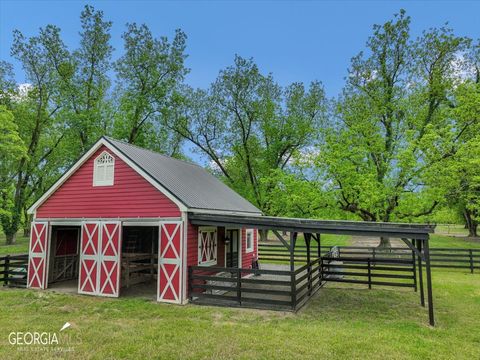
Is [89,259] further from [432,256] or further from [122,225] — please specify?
[432,256]

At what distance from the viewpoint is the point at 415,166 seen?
17938 mm

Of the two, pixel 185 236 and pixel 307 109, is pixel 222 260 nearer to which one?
pixel 185 236

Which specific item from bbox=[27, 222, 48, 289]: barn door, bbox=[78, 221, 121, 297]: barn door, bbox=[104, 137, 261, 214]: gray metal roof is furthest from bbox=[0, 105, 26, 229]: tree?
bbox=[78, 221, 121, 297]: barn door

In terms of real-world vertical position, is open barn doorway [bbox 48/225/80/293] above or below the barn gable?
below

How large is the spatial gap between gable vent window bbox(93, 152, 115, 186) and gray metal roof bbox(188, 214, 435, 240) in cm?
366

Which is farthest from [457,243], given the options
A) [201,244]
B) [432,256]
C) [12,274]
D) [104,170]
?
[12,274]

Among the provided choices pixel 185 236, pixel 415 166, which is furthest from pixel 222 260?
pixel 415 166

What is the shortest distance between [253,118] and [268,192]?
23.1 ft

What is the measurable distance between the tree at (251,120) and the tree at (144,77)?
2.13 m

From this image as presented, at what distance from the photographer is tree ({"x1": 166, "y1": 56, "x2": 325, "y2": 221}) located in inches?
1097

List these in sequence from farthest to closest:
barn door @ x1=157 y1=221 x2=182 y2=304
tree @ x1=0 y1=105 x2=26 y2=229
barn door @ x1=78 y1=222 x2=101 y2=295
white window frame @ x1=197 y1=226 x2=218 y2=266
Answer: tree @ x1=0 y1=105 x2=26 y2=229 < white window frame @ x1=197 y1=226 x2=218 y2=266 < barn door @ x1=78 y1=222 x2=101 y2=295 < barn door @ x1=157 y1=221 x2=182 y2=304

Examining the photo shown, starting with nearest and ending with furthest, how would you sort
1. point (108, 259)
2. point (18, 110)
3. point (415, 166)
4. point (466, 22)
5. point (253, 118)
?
point (108, 259)
point (415, 166)
point (466, 22)
point (18, 110)
point (253, 118)

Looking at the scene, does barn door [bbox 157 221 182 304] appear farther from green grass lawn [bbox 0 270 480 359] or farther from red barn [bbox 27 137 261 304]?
green grass lawn [bbox 0 270 480 359]

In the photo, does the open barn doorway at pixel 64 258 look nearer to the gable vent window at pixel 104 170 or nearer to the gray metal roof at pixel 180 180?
the gable vent window at pixel 104 170
